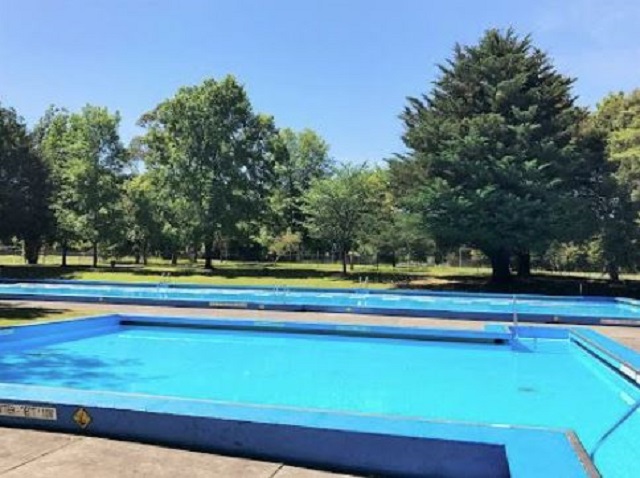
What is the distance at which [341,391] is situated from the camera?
34.9ft

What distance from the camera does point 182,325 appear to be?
1698cm

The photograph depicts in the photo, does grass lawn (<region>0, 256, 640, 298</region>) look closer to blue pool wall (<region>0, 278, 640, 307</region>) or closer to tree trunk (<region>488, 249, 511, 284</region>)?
tree trunk (<region>488, 249, 511, 284</region>)

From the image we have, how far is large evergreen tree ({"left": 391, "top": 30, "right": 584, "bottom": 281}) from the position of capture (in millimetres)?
27922

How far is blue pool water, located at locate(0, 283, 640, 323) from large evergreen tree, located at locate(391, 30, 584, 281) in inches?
160

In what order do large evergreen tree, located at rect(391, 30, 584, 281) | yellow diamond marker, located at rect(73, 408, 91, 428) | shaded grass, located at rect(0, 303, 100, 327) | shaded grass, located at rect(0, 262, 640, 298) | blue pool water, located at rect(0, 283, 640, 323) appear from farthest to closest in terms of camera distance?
shaded grass, located at rect(0, 262, 640, 298), large evergreen tree, located at rect(391, 30, 584, 281), blue pool water, located at rect(0, 283, 640, 323), shaded grass, located at rect(0, 303, 100, 327), yellow diamond marker, located at rect(73, 408, 91, 428)

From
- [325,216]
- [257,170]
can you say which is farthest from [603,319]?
[257,170]

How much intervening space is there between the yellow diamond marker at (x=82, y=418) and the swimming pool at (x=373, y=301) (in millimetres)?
13255

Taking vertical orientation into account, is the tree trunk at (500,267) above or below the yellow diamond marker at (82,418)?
above

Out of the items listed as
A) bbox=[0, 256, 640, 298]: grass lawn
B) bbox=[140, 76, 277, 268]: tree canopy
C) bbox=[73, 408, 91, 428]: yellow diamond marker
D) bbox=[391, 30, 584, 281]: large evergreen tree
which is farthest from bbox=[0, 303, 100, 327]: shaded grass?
bbox=[140, 76, 277, 268]: tree canopy

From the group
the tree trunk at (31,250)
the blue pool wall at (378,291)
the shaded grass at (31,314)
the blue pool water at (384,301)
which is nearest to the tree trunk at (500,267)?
the blue pool wall at (378,291)

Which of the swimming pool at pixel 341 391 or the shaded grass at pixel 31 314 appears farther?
the shaded grass at pixel 31 314

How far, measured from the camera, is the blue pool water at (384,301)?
1886 centimetres

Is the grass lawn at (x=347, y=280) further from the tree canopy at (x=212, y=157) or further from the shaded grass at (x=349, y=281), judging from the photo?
the tree canopy at (x=212, y=157)

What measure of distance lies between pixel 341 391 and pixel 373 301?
38.7ft
